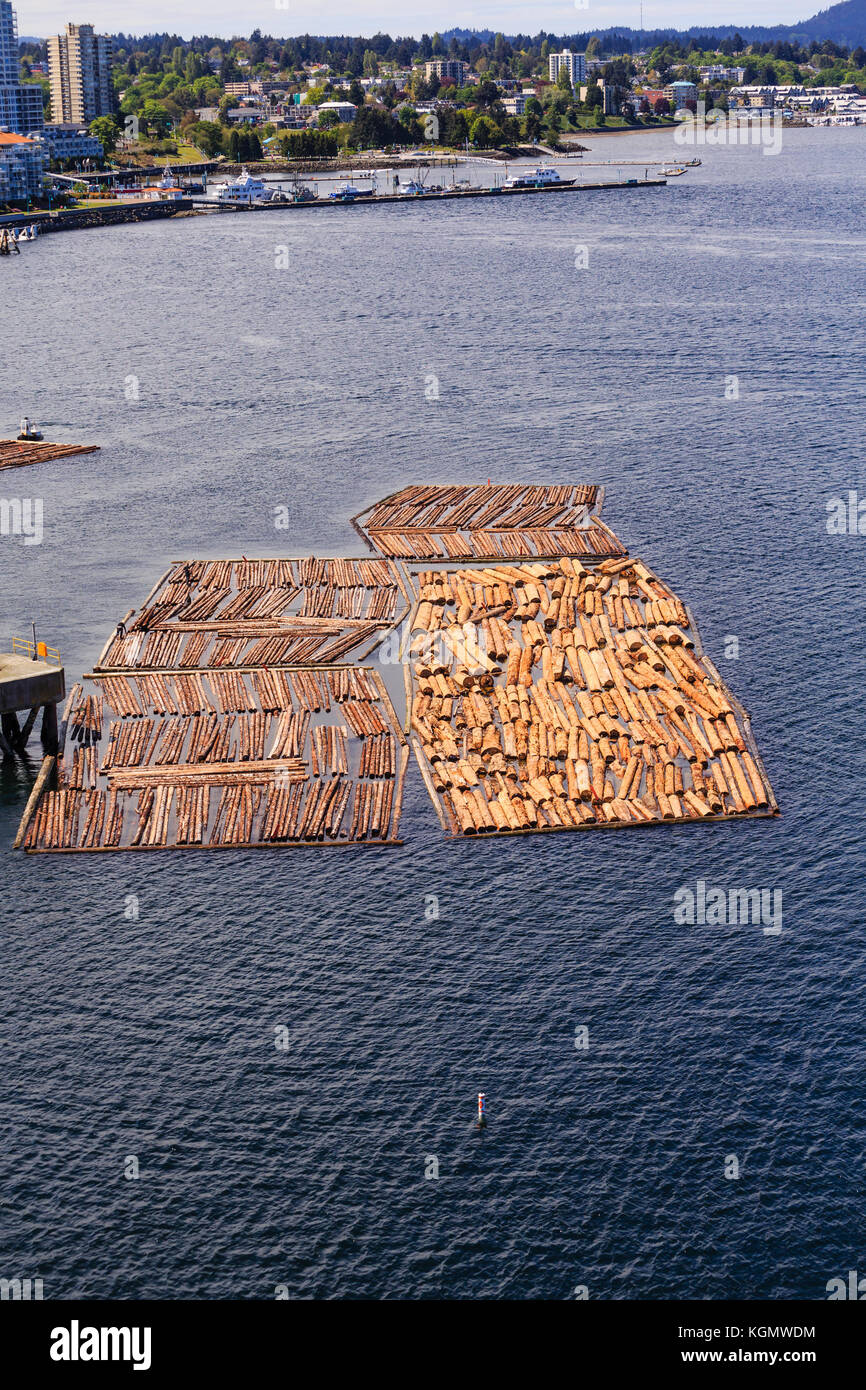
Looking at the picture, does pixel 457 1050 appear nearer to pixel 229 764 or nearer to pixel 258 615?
pixel 229 764

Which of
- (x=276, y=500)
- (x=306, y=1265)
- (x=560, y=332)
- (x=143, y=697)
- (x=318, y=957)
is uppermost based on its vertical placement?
(x=560, y=332)

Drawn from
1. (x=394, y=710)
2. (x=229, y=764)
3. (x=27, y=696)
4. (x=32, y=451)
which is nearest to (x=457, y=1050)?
(x=229, y=764)

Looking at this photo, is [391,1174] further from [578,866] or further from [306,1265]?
[578,866]

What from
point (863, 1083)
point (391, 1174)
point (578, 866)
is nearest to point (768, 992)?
point (863, 1083)

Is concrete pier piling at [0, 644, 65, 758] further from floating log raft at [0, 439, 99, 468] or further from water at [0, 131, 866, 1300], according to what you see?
floating log raft at [0, 439, 99, 468]
